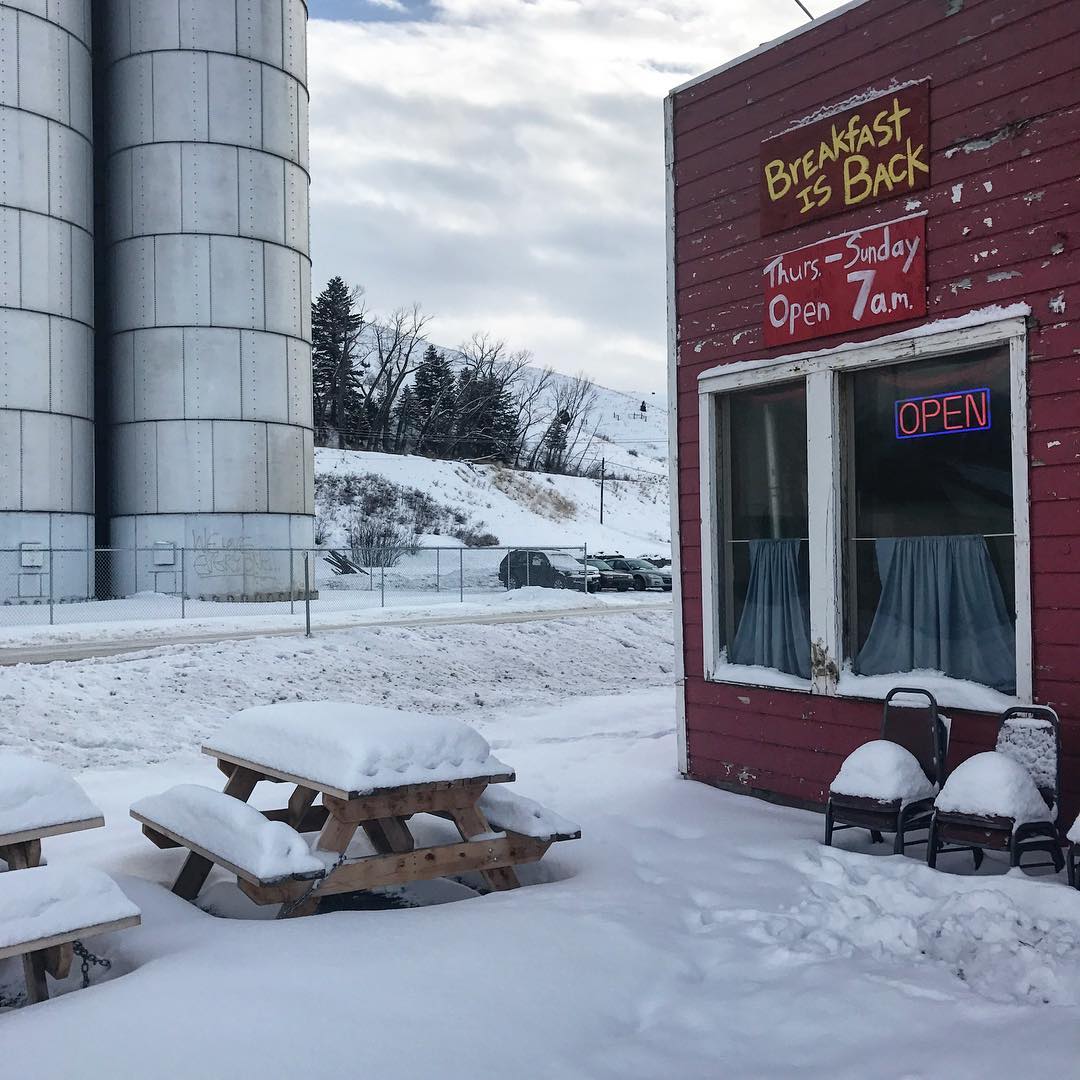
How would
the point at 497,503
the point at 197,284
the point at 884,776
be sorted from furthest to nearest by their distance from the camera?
the point at 497,503, the point at 197,284, the point at 884,776

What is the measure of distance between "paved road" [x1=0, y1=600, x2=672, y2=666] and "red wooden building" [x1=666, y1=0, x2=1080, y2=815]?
387 inches

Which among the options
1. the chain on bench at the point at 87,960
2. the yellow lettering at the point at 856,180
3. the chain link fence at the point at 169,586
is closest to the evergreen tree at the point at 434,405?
the chain link fence at the point at 169,586

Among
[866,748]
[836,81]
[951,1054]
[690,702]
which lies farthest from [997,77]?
[951,1054]

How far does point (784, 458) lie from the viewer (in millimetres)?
7289

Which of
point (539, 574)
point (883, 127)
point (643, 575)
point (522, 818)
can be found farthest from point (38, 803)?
point (643, 575)

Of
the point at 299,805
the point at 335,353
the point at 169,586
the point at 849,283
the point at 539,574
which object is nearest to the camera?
the point at 299,805

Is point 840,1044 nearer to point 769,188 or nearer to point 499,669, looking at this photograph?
point 769,188

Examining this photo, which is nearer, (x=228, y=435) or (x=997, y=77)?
(x=997, y=77)

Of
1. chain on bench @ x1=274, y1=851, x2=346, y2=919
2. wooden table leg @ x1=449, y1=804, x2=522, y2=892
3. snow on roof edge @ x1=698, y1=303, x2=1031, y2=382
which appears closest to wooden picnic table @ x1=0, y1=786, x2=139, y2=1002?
chain on bench @ x1=274, y1=851, x2=346, y2=919

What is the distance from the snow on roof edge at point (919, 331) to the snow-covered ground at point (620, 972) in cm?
289

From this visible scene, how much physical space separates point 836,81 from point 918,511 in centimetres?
277

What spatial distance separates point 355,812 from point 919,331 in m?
4.12

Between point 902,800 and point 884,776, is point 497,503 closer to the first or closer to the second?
point 884,776

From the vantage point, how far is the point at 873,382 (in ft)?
22.1
